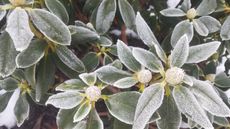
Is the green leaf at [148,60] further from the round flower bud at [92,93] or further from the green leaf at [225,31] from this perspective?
the green leaf at [225,31]

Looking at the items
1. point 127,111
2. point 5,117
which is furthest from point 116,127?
point 5,117

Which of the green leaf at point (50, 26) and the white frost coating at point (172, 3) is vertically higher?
the green leaf at point (50, 26)

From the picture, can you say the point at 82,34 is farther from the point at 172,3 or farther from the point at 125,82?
the point at 172,3

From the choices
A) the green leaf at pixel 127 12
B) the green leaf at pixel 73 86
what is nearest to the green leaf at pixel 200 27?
the green leaf at pixel 127 12

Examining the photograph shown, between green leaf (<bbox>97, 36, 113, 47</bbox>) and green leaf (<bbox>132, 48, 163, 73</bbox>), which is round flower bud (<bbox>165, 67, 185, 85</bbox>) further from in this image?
green leaf (<bbox>97, 36, 113, 47</bbox>)

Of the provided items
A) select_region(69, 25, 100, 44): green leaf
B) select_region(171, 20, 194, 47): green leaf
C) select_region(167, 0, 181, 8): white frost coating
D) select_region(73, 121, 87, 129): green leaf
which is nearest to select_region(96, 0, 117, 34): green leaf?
select_region(69, 25, 100, 44): green leaf

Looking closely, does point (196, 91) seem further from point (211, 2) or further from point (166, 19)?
point (166, 19)

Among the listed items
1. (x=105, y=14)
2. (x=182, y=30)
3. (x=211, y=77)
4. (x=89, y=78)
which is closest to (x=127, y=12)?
(x=105, y=14)

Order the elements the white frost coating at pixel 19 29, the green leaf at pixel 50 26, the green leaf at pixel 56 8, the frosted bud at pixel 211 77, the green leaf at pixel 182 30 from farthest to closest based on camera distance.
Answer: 1. the frosted bud at pixel 211 77
2. the green leaf at pixel 182 30
3. the green leaf at pixel 56 8
4. the green leaf at pixel 50 26
5. the white frost coating at pixel 19 29
